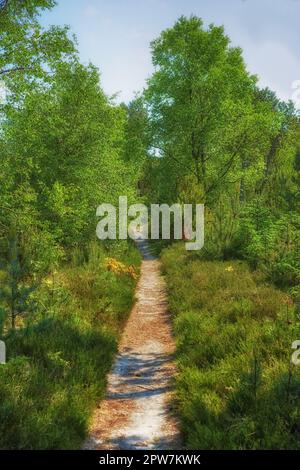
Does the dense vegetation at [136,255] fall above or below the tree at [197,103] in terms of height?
below

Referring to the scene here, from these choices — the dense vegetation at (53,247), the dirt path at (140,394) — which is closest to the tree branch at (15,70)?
the dense vegetation at (53,247)

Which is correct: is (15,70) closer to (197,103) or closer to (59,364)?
(59,364)

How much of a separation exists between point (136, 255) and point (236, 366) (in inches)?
606

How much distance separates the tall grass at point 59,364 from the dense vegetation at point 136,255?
1.3 inches

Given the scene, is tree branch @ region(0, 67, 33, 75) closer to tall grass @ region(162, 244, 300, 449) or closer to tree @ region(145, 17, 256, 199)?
tall grass @ region(162, 244, 300, 449)

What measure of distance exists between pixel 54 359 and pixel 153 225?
24065 mm

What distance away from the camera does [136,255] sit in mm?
22062

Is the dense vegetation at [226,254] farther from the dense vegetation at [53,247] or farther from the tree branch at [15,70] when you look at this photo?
the tree branch at [15,70]

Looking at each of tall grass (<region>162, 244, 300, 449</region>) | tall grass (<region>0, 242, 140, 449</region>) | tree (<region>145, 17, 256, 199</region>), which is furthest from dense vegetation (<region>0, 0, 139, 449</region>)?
tree (<region>145, 17, 256, 199</region>)

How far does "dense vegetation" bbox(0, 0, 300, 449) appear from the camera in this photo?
5.79 meters

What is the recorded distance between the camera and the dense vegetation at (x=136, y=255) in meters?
5.79

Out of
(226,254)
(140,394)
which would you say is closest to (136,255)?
(226,254)

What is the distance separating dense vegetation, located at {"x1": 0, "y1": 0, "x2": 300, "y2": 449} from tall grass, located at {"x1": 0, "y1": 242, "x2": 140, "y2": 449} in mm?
34
